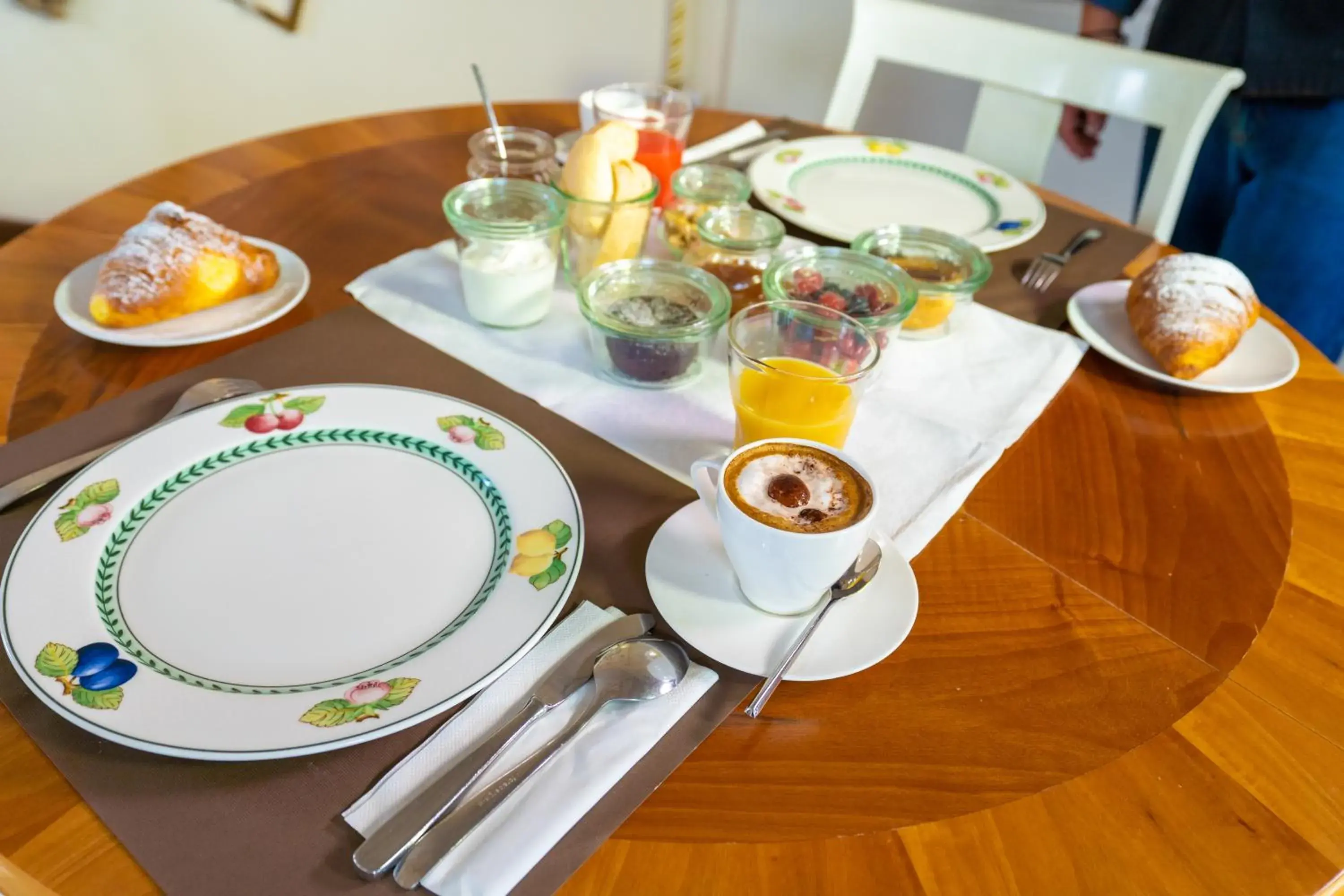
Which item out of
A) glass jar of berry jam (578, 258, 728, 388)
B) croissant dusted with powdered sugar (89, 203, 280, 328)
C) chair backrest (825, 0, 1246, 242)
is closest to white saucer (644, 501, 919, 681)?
glass jar of berry jam (578, 258, 728, 388)

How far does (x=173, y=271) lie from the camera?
91cm

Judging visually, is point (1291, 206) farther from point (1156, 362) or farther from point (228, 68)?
point (228, 68)

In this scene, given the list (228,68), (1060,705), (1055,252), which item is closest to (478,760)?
(1060,705)

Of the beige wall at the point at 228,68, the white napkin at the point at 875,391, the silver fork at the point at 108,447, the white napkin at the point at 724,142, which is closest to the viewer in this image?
the silver fork at the point at 108,447

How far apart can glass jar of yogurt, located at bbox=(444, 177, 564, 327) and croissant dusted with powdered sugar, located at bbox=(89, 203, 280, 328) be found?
0.23 m

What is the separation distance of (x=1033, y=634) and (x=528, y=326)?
61 cm

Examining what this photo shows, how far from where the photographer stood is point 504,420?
783mm

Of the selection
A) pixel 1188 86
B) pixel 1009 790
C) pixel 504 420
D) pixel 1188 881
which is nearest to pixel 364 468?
pixel 504 420

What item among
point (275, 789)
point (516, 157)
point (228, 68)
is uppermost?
point (516, 157)

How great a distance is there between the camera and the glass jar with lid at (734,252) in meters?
0.99

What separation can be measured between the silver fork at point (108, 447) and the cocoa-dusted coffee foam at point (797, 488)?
474 mm

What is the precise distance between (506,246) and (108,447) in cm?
42

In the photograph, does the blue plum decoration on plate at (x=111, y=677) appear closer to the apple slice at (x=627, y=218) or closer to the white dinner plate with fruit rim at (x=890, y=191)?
the apple slice at (x=627, y=218)

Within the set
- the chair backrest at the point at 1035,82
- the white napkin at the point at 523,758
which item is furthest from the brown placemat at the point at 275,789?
the chair backrest at the point at 1035,82
